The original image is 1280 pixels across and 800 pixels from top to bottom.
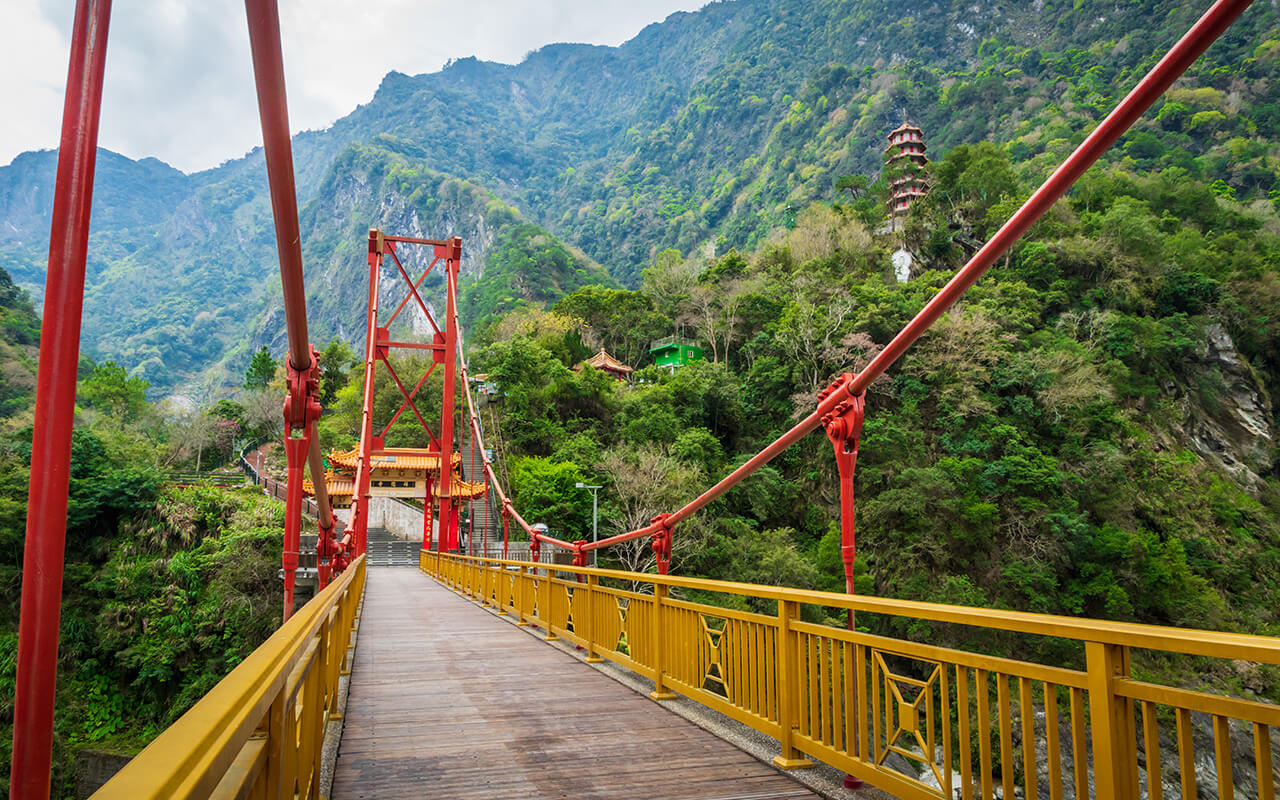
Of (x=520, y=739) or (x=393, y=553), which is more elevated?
(x=520, y=739)

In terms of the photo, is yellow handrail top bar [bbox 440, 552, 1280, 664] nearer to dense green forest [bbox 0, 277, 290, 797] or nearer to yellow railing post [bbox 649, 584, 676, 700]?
yellow railing post [bbox 649, 584, 676, 700]

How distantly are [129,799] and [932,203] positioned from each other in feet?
144

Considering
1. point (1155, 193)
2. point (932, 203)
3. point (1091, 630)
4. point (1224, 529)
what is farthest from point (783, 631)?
point (1155, 193)

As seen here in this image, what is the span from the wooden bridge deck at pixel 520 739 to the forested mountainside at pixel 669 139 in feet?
176

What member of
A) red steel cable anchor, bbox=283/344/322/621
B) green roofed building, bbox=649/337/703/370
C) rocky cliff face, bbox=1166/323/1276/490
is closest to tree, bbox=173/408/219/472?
green roofed building, bbox=649/337/703/370

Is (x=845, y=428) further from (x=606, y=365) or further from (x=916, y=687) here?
(x=606, y=365)

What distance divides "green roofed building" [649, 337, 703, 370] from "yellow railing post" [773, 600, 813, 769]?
3320 cm

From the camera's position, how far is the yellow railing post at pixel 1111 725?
1.72 m

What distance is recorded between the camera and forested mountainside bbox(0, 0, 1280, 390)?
54.2 metres

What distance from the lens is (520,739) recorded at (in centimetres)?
392

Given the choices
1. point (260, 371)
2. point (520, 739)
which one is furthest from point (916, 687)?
point (260, 371)

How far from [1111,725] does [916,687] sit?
7.68 feet

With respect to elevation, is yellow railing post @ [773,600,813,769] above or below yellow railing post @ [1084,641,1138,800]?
below

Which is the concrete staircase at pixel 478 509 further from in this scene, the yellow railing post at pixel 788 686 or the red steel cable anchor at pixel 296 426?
the yellow railing post at pixel 788 686
